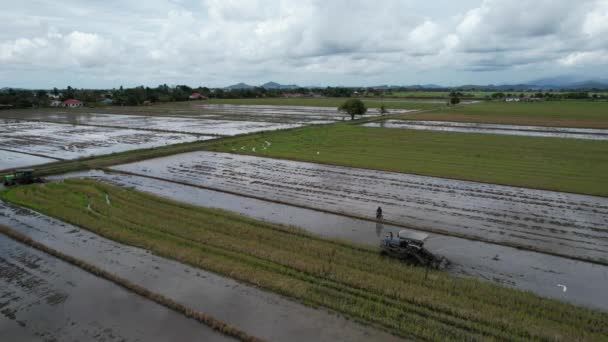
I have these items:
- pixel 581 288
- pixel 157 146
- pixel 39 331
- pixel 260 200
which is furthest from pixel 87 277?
pixel 157 146

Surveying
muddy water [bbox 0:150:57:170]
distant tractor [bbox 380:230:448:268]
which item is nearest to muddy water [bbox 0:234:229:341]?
distant tractor [bbox 380:230:448:268]

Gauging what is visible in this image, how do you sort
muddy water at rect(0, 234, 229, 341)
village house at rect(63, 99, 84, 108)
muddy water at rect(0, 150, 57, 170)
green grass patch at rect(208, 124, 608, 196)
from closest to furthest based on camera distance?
muddy water at rect(0, 234, 229, 341)
green grass patch at rect(208, 124, 608, 196)
muddy water at rect(0, 150, 57, 170)
village house at rect(63, 99, 84, 108)

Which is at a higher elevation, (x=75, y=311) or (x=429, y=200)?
(x=429, y=200)

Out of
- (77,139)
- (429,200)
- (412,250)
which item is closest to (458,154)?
(429,200)

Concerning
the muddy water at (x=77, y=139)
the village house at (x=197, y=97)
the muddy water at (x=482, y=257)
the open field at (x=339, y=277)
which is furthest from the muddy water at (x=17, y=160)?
the village house at (x=197, y=97)

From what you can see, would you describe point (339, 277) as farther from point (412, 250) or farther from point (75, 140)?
point (75, 140)

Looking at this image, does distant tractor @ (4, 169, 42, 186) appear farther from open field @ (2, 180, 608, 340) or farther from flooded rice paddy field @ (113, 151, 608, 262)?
open field @ (2, 180, 608, 340)

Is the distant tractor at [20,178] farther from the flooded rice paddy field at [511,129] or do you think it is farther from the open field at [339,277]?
the flooded rice paddy field at [511,129]
